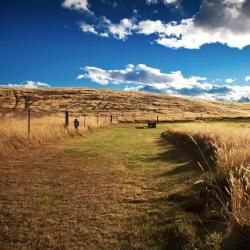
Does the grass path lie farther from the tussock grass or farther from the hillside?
the hillside

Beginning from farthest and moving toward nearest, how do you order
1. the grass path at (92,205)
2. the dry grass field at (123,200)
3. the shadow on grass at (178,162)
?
the shadow on grass at (178,162) → the grass path at (92,205) → the dry grass field at (123,200)

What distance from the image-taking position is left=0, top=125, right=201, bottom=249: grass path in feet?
14.8

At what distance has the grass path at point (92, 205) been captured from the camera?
14.8ft

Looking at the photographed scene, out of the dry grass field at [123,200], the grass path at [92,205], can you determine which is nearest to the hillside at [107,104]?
the dry grass field at [123,200]

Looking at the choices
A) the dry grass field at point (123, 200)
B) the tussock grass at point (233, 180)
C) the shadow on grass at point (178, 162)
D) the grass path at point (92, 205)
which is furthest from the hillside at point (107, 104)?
the tussock grass at point (233, 180)

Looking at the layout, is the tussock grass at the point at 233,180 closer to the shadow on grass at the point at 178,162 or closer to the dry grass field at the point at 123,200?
the dry grass field at the point at 123,200

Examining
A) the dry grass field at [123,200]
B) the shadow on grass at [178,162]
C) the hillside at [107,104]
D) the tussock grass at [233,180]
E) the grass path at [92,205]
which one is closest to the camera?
the tussock grass at [233,180]

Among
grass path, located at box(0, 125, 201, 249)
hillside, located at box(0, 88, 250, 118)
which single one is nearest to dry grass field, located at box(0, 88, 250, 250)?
grass path, located at box(0, 125, 201, 249)

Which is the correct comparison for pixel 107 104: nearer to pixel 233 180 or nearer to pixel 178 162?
pixel 178 162

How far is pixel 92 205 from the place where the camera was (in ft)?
19.9

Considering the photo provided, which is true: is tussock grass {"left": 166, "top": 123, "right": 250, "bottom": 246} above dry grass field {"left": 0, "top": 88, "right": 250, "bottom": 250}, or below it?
above

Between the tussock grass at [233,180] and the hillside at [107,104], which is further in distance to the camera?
the hillside at [107,104]

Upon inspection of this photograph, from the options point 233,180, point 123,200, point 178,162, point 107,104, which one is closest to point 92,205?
A: point 123,200

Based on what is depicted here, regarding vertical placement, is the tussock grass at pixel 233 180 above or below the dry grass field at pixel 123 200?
above
